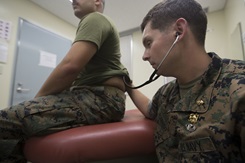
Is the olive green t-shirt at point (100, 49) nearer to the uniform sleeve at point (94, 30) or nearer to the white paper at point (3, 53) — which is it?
the uniform sleeve at point (94, 30)

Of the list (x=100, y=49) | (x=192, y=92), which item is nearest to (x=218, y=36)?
(x=100, y=49)

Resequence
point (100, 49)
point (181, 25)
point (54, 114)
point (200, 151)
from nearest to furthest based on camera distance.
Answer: point (200, 151)
point (181, 25)
point (54, 114)
point (100, 49)

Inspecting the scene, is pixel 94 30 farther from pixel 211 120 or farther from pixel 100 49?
→ pixel 211 120

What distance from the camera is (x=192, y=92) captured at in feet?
1.66

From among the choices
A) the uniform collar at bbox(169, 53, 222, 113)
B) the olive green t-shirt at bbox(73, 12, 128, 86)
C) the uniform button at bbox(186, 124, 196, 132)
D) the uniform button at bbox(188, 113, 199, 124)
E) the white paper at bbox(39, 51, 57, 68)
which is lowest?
the uniform button at bbox(186, 124, 196, 132)

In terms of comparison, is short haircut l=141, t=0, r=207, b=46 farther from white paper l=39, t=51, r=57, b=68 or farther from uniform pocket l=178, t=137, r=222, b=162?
white paper l=39, t=51, r=57, b=68

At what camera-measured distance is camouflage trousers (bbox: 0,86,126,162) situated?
2.12 ft

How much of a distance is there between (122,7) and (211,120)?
7.85 ft

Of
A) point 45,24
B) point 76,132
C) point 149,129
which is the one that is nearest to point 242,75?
point 149,129

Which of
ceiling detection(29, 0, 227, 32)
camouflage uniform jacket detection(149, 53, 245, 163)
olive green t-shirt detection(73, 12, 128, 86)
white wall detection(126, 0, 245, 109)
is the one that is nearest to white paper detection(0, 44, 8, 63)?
ceiling detection(29, 0, 227, 32)

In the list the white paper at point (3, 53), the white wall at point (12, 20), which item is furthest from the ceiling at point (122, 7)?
the white paper at point (3, 53)

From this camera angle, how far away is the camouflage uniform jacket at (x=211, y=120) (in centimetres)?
39

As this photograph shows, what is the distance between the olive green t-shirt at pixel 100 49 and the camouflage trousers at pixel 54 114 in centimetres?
6

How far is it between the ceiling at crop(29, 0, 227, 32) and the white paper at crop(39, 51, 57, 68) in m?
0.68
